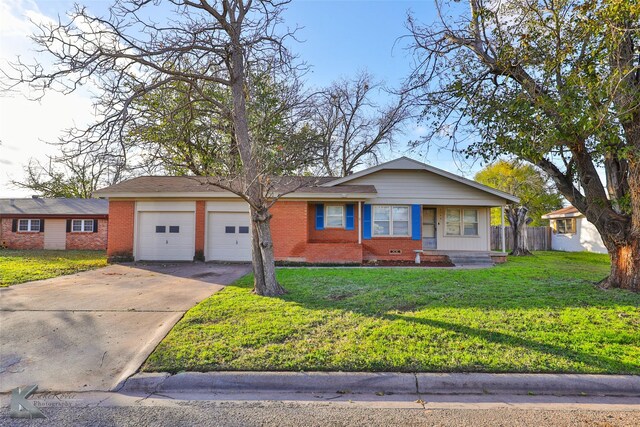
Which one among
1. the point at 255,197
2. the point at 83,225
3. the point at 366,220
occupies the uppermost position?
the point at 255,197

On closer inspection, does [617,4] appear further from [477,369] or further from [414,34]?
[477,369]

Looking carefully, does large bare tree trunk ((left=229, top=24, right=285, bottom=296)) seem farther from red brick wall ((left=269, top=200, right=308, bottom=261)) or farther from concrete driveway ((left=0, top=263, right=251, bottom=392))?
red brick wall ((left=269, top=200, right=308, bottom=261))

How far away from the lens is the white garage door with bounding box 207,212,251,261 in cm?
1413

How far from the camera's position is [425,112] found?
8.87m

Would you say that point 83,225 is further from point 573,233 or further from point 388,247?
point 573,233

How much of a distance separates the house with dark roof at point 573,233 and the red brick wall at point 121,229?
24034 mm

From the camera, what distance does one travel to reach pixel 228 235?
46.4ft

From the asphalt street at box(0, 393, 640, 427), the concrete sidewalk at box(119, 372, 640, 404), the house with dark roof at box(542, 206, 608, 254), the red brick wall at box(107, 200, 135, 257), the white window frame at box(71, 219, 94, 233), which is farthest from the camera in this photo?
the white window frame at box(71, 219, 94, 233)

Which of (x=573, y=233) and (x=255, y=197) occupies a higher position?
(x=255, y=197)

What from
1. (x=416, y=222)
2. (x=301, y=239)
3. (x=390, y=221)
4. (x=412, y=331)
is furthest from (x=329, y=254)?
(x=412, y=331)

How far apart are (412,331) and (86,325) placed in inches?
209

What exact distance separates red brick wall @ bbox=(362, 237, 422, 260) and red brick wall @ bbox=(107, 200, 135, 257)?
9863mm

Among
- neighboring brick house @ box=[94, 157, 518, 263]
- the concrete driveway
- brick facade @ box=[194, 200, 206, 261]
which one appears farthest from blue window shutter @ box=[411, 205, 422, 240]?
brick facade @ box=[194, 200, 206, 261]

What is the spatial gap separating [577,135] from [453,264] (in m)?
7.73
